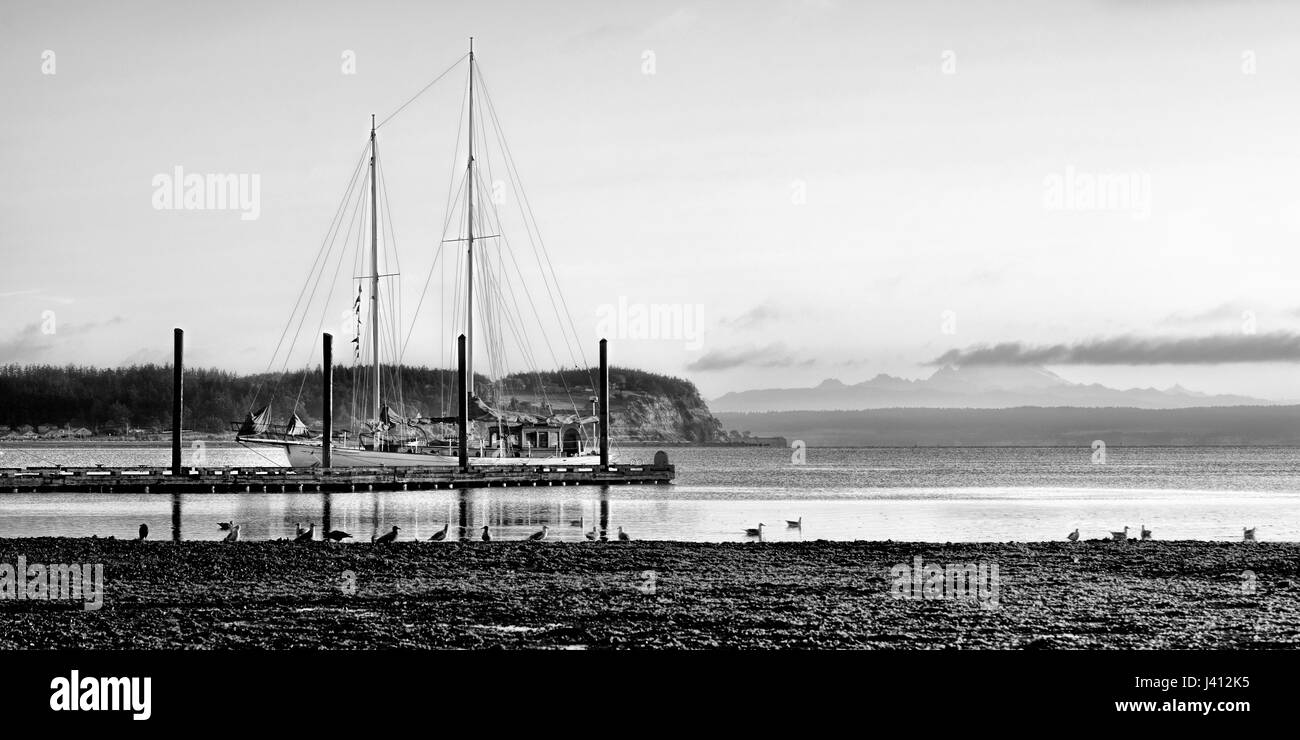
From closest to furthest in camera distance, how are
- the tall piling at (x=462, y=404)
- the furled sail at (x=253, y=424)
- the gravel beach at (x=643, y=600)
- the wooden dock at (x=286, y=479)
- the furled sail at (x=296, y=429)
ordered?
the gravel beach at (x=643, y=600) < the wooden dock at (x=286, y=479) < the tall piling at (x=462, y=404) < the furled sail at (x=253, y=424) < the furled sail at (x=296, y=429)

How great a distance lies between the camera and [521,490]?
227 ft

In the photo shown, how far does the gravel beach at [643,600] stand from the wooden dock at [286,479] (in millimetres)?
34612

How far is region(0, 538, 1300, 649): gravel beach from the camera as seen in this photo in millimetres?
14188

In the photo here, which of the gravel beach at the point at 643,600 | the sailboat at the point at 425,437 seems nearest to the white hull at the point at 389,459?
the sailboat at the point at 425,437

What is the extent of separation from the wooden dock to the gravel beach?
3461cm

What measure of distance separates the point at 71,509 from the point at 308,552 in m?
28.3

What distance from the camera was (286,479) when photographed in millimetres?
65062

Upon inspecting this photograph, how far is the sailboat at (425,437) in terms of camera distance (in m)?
79.5

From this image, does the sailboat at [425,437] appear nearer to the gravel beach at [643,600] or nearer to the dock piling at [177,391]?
the dock piling at [177,391]

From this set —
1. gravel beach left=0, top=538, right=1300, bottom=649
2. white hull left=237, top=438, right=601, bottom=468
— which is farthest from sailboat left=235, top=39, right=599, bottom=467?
gravel beach left=0, top=538, right=1300, bottom=649

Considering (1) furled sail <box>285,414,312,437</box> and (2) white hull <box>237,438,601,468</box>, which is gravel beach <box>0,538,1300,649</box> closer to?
(2) white hull <box>237,438,601,468</box>
